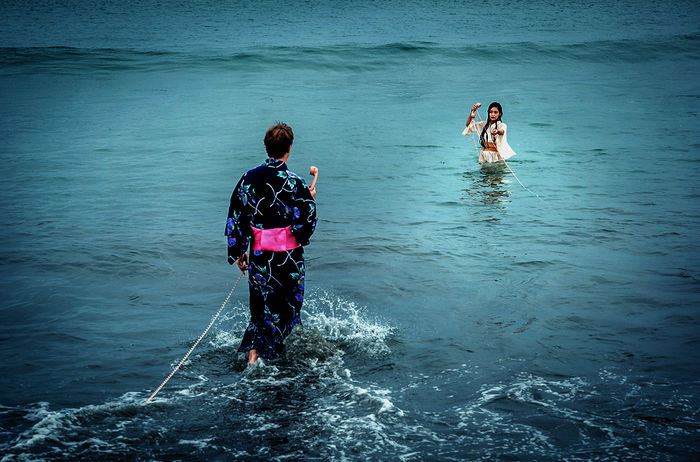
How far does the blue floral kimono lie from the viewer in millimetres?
4781

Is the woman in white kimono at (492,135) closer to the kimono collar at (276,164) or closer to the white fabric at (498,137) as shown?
the white fabric at (498,137)

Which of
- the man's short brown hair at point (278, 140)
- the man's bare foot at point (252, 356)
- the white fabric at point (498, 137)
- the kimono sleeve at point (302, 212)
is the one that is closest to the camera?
the man's short brown hair at point (278, 140)

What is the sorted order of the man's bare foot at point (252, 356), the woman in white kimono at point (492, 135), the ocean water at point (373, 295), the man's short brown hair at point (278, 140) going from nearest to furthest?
1. the ocean water at point (373, 295)
2. the man's short brown hair at point (278, 140)
3. the man's bare foot at point (252, 356)
4. the woman in white kimono at point (492, 135)

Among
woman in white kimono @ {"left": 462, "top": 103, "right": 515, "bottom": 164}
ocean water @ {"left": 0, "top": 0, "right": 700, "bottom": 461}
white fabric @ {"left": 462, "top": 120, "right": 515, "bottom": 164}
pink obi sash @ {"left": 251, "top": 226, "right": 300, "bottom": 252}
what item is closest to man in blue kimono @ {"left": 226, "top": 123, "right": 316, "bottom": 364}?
pink obi sash @ {"left": 251, "top": 226, "right": 300, "bottom": 252}

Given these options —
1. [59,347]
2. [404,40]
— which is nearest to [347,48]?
[404,40]

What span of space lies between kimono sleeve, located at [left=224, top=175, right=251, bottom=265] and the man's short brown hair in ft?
0.99

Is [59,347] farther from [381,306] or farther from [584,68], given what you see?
[584,68]

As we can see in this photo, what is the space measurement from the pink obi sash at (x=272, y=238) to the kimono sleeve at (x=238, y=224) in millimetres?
79

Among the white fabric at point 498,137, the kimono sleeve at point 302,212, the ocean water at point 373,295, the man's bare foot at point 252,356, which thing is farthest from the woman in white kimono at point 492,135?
the man's bare foot at point 252,356

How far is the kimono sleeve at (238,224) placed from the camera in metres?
4.82

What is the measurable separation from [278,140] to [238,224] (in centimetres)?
70

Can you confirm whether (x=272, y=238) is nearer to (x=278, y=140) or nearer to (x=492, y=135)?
(x=278, y=140)

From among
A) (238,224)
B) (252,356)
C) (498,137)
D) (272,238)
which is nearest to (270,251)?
(272,238)

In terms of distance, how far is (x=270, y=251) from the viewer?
15.9 ft
